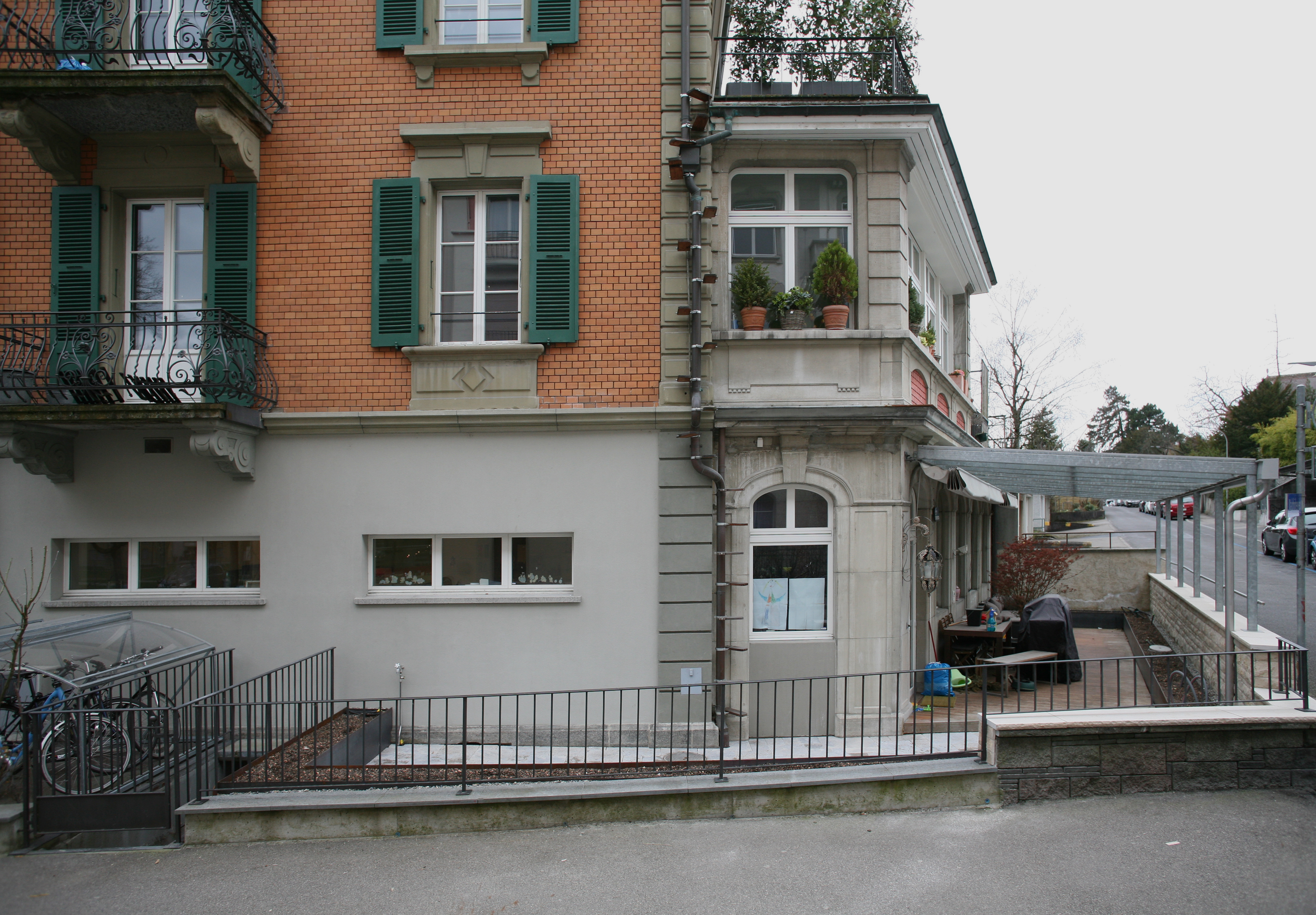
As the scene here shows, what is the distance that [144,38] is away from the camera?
369 inches

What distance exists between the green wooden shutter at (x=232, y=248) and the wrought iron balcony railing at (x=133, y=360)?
0.95ft

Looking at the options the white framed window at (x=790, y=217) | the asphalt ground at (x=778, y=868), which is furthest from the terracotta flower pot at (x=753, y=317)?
the asphalt ground at (x=778, y=868)

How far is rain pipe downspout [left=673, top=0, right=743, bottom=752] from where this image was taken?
8.92 metres

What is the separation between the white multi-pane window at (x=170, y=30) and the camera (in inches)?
353

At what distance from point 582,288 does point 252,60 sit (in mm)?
4261

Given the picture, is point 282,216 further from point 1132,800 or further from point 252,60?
point 1132,800

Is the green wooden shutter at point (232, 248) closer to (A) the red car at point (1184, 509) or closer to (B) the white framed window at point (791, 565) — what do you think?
(B) the white framed window at point (791, 565)

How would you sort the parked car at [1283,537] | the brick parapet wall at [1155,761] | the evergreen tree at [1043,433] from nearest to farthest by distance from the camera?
the brick parapet wall at [1155,761] → the parked car at [1283,537] → the evergreen tree at [1043,433]

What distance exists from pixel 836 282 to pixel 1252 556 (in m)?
4.92

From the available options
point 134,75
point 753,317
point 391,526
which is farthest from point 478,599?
point 134,75

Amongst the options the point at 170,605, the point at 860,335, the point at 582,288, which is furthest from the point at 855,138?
the point at 170,605

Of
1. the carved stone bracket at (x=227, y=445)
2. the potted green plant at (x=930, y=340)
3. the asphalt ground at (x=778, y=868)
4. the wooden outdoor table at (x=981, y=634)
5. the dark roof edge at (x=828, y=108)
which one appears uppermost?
the dark roof edge at (x=828, y=108)

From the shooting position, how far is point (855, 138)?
9180 millimetres

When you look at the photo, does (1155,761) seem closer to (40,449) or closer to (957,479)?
(957,479)
